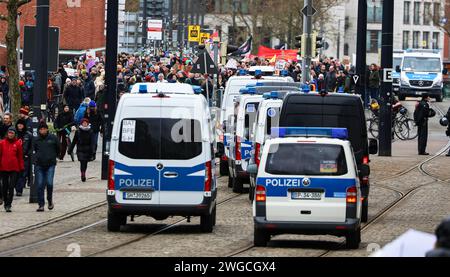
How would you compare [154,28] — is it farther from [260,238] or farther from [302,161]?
[302,161]

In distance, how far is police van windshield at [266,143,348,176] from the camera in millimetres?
20141

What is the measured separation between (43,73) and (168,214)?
24.8 feet

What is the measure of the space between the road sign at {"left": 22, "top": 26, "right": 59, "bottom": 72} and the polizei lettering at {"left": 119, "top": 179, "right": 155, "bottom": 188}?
7.35m

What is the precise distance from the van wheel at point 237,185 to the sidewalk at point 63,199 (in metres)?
2.85

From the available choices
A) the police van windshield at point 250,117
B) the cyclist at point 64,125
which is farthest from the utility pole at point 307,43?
the police van windshield at point 250,117

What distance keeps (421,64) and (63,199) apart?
50.1 metres

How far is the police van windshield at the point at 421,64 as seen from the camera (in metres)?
76.8

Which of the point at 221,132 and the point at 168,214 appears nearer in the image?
the point at 168,214

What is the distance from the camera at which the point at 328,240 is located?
22219 mm

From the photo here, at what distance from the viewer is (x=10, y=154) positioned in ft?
87.9

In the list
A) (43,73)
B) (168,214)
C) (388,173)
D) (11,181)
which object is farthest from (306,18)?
(168,214)

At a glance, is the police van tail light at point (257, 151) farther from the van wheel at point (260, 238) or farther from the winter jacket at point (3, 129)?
the van wheel at point (260, 238)

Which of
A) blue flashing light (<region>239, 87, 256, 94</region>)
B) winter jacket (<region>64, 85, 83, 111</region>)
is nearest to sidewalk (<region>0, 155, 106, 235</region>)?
blue flashing light (<region>239, 87, 256, 94</region>)
